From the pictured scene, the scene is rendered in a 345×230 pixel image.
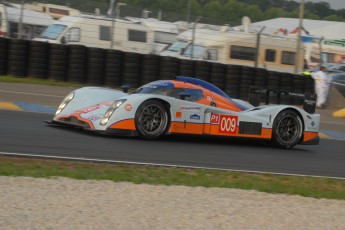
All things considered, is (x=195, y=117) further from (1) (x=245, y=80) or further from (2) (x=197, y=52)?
(2) (x=197, y=52)

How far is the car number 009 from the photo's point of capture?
410 inches

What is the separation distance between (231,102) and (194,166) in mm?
2374

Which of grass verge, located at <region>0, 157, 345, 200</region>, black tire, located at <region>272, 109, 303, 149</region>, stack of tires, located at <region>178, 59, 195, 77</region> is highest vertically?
stack of tires, located at <region>178, 59, 195, 77</region>

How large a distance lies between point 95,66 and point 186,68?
2388 millimetres

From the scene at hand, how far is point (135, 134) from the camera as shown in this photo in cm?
1002

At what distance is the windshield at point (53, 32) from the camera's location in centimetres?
2198

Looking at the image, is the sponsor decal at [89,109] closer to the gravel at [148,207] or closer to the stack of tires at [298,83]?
the gravel at [148,207]

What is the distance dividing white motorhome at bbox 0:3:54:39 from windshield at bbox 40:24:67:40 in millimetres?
404

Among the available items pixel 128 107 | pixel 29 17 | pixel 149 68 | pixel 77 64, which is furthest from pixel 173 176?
pixel 29 17

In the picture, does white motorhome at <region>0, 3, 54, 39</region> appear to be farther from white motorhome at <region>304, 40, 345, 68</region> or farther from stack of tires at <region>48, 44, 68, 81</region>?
white motorhome at <region>304, 40, 345, 68</region>

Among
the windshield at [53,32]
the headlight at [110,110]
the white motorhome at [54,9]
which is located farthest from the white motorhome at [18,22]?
the headlight at [110,110]

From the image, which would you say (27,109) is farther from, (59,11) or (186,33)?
(59,11)

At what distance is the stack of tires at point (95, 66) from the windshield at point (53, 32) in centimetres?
492

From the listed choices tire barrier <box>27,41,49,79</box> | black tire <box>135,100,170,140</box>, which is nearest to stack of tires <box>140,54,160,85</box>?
tire barrier <box>27,41,49,79</box>
